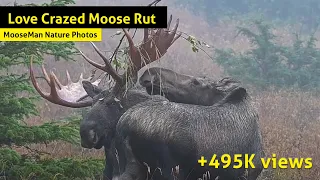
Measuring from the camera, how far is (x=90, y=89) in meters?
5.43

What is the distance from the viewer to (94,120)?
4.98 meters

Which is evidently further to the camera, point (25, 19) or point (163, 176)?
point (25, 19)

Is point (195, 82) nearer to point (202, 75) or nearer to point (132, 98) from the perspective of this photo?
point (132, 98)

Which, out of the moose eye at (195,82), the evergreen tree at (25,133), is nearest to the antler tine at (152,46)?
the moose eye at (195,82)

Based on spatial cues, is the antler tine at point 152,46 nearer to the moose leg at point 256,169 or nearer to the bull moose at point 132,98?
the bull moose at point 132,98

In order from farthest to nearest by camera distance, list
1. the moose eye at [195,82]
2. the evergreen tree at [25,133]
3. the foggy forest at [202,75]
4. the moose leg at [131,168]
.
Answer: the foggy forest at [202,75] < the evergreen tree at [25,133] < the moose eye at [195,82] < the moose leg at [131,168]

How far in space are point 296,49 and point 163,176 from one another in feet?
39.9

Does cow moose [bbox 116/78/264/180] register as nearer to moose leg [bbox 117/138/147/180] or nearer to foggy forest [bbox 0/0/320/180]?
moose leg [bbox 117/138/147/180]

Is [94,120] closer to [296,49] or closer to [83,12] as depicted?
[83,12]

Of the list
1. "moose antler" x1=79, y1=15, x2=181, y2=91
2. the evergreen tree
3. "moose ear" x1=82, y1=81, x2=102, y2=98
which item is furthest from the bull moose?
the evergreen tree

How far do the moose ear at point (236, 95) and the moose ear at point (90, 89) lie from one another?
138cm

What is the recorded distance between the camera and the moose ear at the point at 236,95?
496cm

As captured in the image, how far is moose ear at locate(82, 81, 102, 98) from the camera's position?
541 cm

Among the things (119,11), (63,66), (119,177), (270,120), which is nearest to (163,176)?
(119,177)
